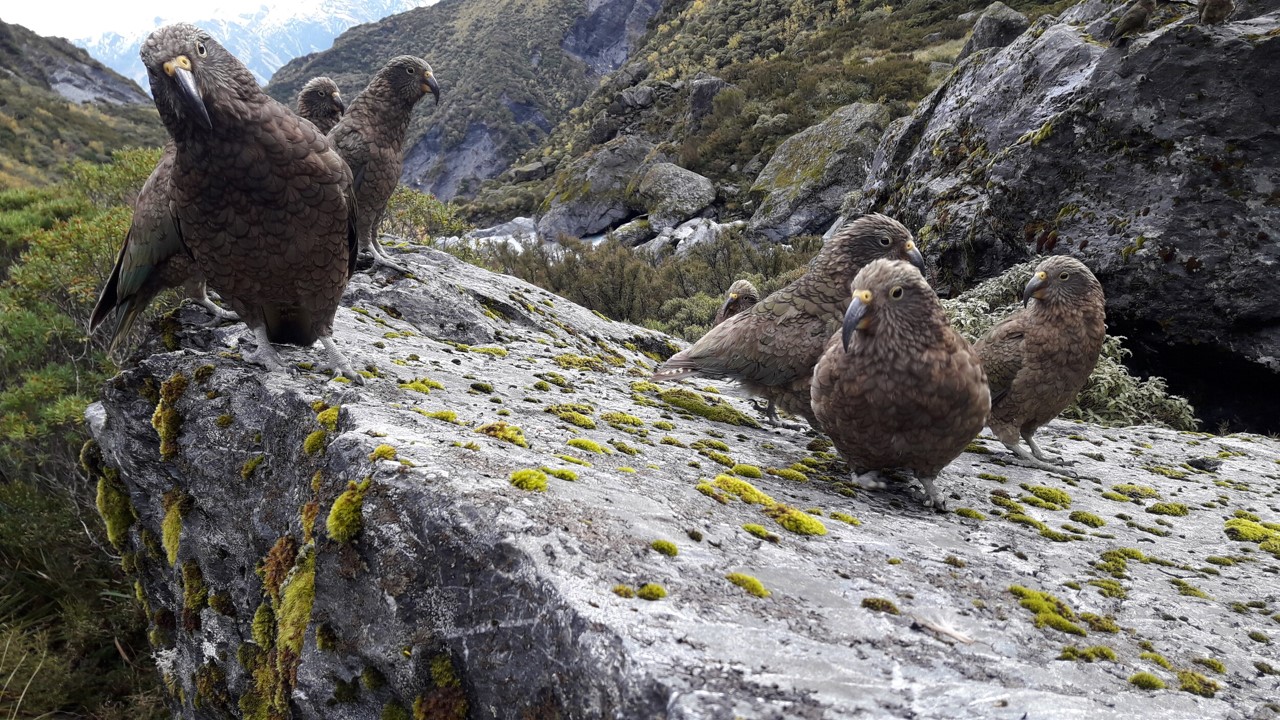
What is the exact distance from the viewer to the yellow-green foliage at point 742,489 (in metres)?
2.93

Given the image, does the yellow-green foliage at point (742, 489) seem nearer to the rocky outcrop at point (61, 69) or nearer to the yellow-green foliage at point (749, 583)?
the yellow-green foliage at point (749, 583)

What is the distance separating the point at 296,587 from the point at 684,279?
14.2 metres

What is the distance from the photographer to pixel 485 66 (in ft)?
253

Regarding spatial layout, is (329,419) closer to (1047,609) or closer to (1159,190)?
(1047,609)

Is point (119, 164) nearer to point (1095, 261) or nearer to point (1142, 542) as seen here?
point (1142, 542)

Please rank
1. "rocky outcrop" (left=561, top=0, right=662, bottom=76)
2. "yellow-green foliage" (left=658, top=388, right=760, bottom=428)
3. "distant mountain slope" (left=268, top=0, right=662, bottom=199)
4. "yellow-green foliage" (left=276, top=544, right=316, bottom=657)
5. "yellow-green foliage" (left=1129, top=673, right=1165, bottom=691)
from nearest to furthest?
"yellow-green foliage" (left=1129, top=673, right=1165, bottom=691)
"yellow-green foliage" (left=276, top=544, right=316, bottom=657)
"yellow-green foliage" (left=658, top=388, right=760, bottom=428)
"distant mountain slope" (left=268, top=0, right=662, bottom=199)
"rocky outcrop" (left=561, top=0, right=662, bottom=76)

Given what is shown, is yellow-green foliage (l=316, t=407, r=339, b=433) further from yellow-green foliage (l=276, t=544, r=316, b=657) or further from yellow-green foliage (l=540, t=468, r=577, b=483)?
yellow-green foliage (l=540, t=468, r=577, b=483)

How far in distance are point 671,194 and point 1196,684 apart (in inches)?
965

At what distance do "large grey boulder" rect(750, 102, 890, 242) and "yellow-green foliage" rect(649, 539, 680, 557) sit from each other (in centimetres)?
1881

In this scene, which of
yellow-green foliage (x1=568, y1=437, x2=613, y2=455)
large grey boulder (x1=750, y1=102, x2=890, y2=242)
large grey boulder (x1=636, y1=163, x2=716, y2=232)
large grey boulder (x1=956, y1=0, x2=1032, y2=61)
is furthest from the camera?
large grey boulder (x1=636, y1=163, x2=716, y2=232)

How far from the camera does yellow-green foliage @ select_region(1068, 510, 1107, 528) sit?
3.65 metres

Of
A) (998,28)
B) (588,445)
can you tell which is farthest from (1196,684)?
(998,28)

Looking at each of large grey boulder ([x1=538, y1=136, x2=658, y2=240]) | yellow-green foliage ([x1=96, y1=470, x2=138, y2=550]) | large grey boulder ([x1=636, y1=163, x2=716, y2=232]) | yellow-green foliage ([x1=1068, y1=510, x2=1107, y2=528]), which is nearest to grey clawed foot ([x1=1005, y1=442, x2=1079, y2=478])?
yellow-green foliage ([x1=1068, y1=510, x2=1107, y2=528])

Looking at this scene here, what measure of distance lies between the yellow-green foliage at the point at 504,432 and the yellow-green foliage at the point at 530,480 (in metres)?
0.52
